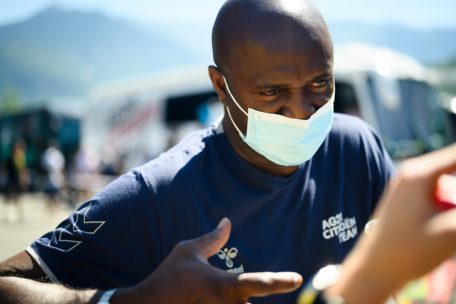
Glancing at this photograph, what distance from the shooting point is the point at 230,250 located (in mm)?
1809

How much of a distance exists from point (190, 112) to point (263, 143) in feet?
35.2

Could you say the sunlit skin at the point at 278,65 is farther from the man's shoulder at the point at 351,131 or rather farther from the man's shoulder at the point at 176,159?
the man's shoulder at the point at 351,131

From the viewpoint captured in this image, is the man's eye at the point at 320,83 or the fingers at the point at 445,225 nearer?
the fingers at the point at 445,225

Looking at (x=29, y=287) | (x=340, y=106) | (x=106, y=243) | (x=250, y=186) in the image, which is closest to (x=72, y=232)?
(x=106, y=243)

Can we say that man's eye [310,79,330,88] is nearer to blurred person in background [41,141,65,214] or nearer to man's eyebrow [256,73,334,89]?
man's eyebrow [256,73,334,89]

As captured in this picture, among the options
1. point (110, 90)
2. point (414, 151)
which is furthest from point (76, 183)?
point (414, 151)

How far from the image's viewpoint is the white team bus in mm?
10117

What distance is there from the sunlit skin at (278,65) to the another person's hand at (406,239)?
108 centimetres

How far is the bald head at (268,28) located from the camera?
184 centimetres

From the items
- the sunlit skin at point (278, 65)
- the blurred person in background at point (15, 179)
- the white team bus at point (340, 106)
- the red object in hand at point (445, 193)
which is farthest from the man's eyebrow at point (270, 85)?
the blurred person in background at point (15, 179)

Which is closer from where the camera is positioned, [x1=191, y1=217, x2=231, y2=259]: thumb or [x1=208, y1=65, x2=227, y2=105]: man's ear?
[x1=191, y1=217, x2=231, y2=259]: thumb

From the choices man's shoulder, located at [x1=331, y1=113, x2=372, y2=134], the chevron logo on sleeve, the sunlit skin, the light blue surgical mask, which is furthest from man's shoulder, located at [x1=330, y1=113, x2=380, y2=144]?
the chevron logo on sleeve

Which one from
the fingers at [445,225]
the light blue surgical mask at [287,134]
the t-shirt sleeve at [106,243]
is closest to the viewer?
the fingers at [445,225]

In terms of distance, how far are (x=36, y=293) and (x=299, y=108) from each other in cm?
108
